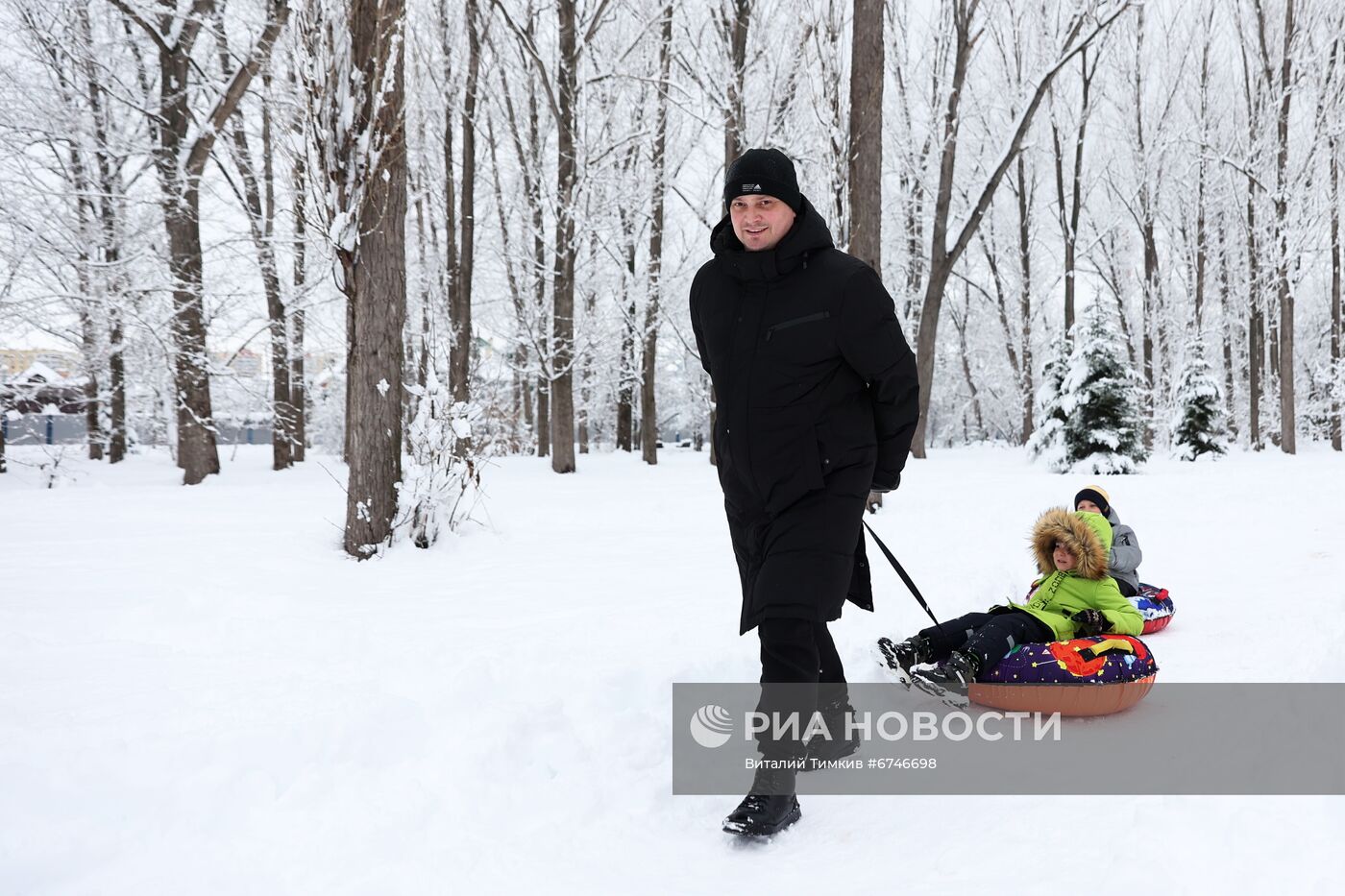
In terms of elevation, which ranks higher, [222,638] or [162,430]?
[162,430]

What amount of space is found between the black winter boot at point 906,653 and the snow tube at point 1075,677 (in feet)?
0.94

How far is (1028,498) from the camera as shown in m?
9.94

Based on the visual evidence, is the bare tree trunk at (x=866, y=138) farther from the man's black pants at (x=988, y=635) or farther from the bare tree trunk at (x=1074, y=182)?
the bare tree trunk at (x=1074, y=182)

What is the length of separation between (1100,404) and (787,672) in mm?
15840

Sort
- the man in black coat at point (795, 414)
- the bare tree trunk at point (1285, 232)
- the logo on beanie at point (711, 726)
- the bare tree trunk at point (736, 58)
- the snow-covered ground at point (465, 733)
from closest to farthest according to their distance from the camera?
the snow-covered ground at point (465, 733)
the man in black coat at point (795, 414)
the logo on beanie at point (711, 726)
the bare tree trunk at point (736, 58)
the bare tree trunk at point (1285, 232)

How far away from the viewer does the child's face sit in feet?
13.7

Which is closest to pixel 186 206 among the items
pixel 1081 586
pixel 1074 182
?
pixel 1081 586

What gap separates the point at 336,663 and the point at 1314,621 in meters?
5.22

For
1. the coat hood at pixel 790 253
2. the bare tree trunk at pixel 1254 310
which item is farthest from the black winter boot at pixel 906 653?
the bare tree trunk at pixel 1254 310

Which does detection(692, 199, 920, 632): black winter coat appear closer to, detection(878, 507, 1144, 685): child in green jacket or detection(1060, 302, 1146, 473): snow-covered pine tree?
detection(878, 507, 1144, 685): child in green jacket

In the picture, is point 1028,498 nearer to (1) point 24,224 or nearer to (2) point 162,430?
(1) point 24,224

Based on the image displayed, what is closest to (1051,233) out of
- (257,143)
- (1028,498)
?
(1028,498)

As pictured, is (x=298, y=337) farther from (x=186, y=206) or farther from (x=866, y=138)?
(x=866, y=138)

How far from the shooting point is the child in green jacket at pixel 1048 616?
3.58 metres
